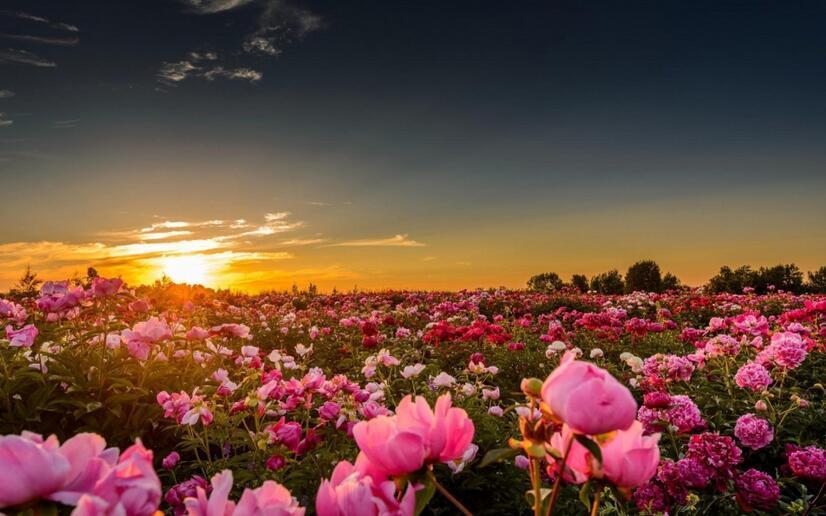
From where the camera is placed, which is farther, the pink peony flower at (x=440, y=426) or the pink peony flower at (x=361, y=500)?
the pink peony flower at (x=440, y=426)

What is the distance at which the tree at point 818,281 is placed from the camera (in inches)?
826

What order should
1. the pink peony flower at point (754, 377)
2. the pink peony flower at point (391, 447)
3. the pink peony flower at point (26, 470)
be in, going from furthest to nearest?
the pink peony flower at point (754, 377)
the pink peony flower at point (391, 447)
the pink peony flower at point (26, 470)

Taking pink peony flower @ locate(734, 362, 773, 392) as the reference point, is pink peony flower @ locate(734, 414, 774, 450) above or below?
below

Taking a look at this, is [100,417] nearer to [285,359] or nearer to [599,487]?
[285,359]

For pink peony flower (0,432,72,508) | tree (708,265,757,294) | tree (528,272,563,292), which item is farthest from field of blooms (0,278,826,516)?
tree (708,265,757,294)

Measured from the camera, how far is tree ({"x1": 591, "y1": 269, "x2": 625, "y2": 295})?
83.9 feet

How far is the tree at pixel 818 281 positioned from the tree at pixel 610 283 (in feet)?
23.6

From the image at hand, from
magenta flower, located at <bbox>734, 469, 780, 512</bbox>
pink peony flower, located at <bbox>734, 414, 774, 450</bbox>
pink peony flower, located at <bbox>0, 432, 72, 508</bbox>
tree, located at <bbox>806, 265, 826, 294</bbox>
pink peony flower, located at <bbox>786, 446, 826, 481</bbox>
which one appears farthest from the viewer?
tree, located at <bbox>806, 265, 826, 294</bbox>

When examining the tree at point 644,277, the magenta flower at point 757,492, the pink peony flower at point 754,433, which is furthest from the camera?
the tree at point 644,277

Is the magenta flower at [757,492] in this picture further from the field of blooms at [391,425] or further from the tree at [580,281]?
the tree at [580,281]

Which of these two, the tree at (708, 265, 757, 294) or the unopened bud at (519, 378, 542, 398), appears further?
the tree at (708, 265, 757, 294)

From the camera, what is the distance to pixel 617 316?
A: 7.97 meters

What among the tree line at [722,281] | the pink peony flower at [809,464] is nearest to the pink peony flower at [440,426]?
the pink peony flower at [809,464]

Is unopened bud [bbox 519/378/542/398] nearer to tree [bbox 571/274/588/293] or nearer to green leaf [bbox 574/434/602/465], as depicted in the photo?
green leaf [bbox 574/434/602/465]
